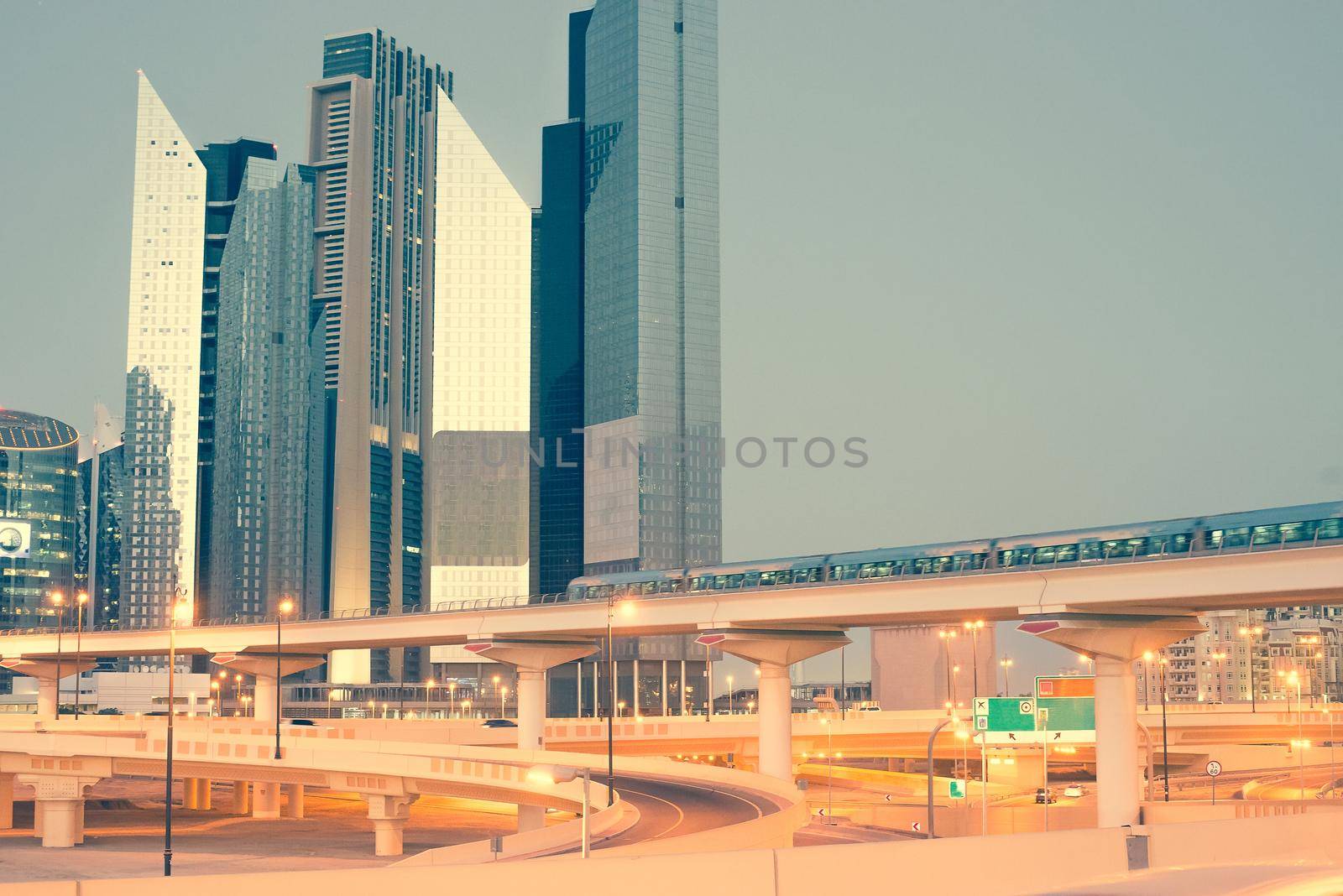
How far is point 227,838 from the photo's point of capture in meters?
99.1

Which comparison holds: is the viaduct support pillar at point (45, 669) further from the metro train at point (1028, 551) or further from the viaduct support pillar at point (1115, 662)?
the viaduct support pillar at point (1115, 662)

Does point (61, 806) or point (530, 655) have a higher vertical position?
point (530, 655)

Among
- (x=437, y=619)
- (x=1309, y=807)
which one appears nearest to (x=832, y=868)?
(x=1309, y=807)

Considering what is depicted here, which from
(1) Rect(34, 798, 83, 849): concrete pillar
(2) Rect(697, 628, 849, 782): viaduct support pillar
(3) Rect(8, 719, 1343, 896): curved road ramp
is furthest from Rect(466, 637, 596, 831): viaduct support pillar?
(1) Rect(34, 798, 83, 849): concrete pillar

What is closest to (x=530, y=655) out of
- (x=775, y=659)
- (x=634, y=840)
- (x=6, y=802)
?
(x=775, y=659)

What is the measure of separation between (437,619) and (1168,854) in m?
92.9

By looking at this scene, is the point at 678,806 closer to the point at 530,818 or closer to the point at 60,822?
the point at 530,818

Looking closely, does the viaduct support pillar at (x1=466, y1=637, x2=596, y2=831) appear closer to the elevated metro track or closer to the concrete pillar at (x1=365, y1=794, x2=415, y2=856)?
the elevated metro track

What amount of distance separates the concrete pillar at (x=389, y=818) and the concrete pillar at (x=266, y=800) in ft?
109

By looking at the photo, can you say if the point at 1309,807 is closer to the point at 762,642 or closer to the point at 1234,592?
the point at 1234,592

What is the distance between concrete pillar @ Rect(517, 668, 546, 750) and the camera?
104 m

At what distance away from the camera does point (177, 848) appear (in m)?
91.6

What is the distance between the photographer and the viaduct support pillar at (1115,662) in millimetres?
72125

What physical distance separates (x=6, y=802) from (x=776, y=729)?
178ft
